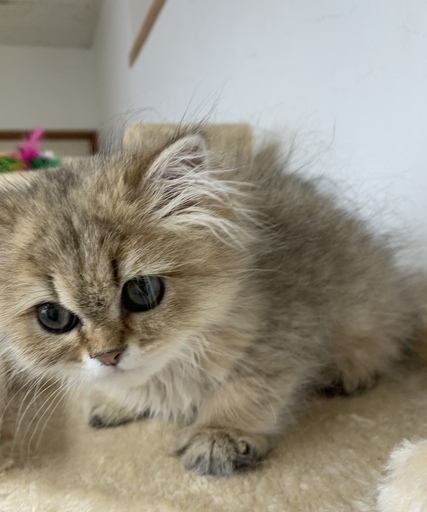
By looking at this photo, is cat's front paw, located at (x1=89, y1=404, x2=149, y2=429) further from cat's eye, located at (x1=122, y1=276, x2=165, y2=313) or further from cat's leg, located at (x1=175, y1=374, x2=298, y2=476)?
cat's eye, located at (x1=122, y1=276, x2=165, y2=313)

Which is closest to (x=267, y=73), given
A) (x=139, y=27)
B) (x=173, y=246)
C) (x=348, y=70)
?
(x=348, y=70)

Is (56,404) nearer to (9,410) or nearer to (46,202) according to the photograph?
(9,410)

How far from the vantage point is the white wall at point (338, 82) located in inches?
46.3

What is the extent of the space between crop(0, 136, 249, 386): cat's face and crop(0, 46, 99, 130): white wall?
4.03m

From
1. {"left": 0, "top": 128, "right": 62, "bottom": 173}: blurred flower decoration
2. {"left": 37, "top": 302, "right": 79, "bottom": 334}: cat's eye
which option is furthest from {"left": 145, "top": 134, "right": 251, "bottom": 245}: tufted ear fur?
{"left": 0, "top": 128, "right": 62, "bottom": 173}: blurred flower decoration

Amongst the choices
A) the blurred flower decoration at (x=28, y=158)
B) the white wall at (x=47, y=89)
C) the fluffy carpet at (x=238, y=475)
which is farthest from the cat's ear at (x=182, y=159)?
the white wall at (x=47, y=89)

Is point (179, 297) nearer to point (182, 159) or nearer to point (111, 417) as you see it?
point (182, 159)

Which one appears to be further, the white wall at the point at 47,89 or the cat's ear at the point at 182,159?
the white wall at the point at 47,89

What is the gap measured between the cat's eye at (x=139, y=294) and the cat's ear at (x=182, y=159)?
0.62ft

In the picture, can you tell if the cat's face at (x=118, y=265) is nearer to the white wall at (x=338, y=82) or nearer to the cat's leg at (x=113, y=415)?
the cat's leg at (x=113, y=415)

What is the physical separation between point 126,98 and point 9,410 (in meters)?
2.91

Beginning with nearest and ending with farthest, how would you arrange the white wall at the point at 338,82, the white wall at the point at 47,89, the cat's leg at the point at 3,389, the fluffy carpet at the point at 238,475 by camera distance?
the fluffy carpet at the point at 238,475 → the cat's leg at the point at 3,389 → the white wall at the point at 338,82 → the white wall at the point at 47,89

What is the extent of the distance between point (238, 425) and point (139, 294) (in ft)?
1.07

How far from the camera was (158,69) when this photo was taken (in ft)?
9.70
